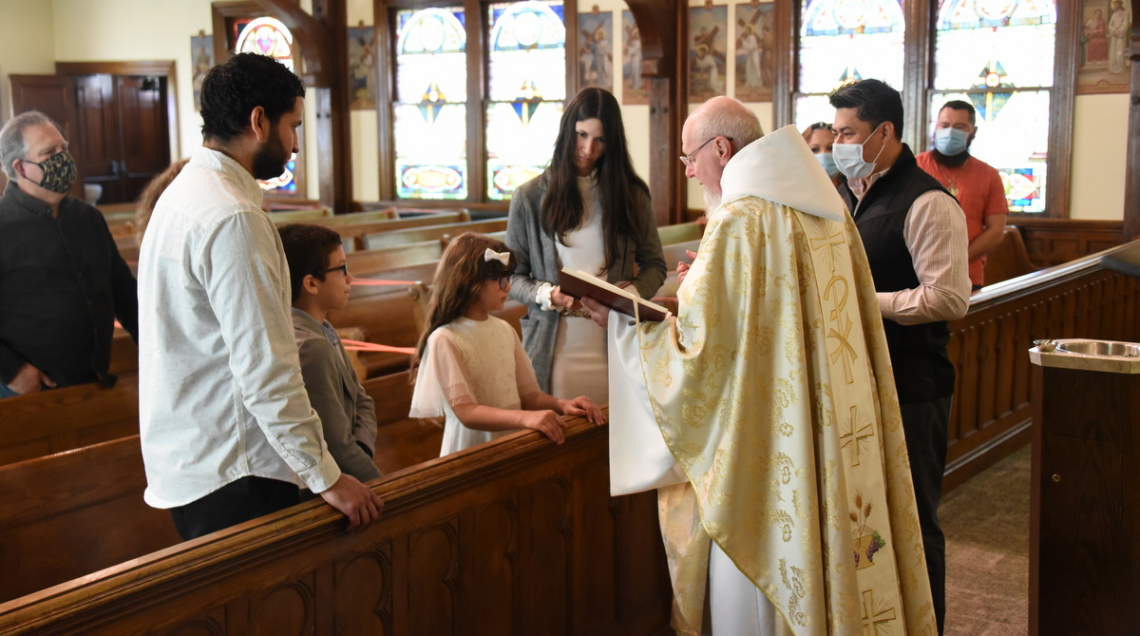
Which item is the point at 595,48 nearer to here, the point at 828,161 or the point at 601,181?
the point at 828,161

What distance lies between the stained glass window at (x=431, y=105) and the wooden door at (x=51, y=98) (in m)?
3.97

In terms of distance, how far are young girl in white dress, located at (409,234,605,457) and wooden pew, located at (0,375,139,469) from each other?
1372 mm

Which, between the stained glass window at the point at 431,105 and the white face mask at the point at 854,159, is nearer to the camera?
the white face mask at the point at 854,159

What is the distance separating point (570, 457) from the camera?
244 centimetres

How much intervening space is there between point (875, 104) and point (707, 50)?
19.7ft

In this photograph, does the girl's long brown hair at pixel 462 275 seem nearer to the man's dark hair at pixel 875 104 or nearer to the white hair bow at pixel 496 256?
the white hair bow at pixel 496 256

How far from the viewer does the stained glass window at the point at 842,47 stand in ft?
25.3

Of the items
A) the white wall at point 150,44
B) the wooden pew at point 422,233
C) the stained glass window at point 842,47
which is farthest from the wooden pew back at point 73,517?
the white wall at point 150,44

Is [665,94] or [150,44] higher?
[150,44]

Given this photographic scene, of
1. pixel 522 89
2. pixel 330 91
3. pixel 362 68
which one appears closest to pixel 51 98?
pixel 330 91

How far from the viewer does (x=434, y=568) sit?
2082 millimetres

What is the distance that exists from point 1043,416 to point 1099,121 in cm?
569

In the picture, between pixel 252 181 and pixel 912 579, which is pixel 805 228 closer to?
pixel 912 579

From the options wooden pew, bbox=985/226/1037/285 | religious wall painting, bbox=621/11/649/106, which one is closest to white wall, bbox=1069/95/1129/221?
wooden pew, bbox=985/226/1037/285
